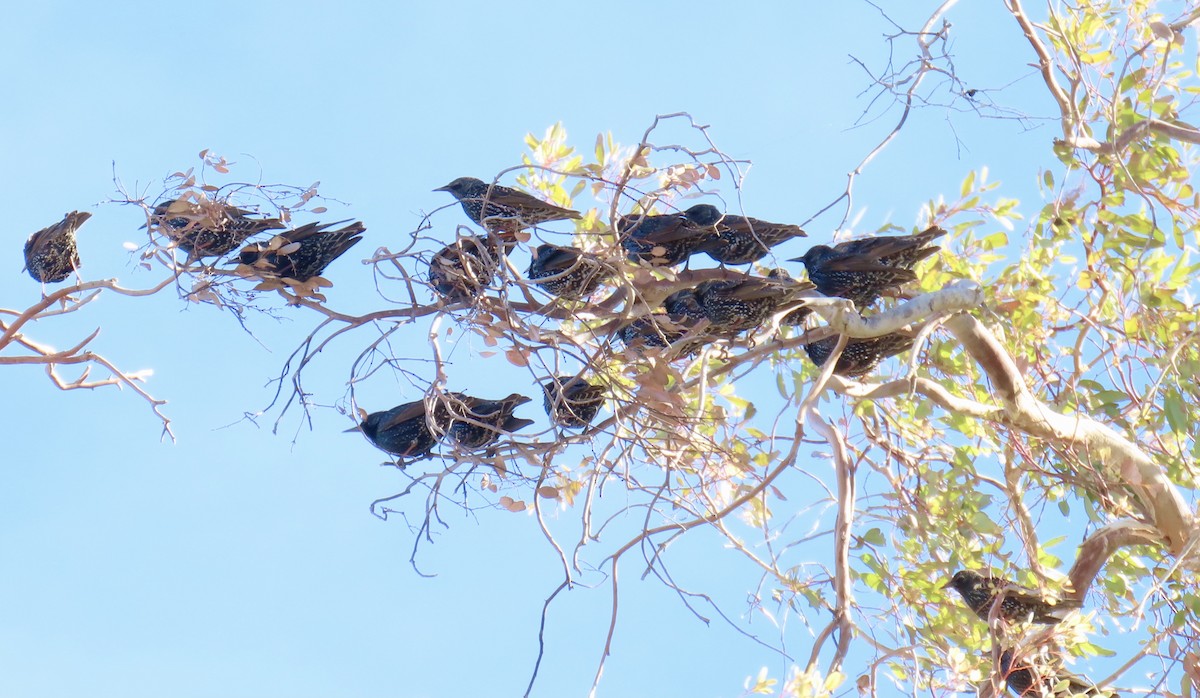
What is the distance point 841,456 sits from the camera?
3.77 metres

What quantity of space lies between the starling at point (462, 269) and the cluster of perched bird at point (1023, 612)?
2.07 meters

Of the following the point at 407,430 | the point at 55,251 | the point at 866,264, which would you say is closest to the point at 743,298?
the point at 866,264

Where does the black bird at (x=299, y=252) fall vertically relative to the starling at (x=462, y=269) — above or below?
above

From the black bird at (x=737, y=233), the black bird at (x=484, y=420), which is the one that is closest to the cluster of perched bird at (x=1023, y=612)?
the black bird at (x=737, y=233)

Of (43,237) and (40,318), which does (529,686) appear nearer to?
(40,318)

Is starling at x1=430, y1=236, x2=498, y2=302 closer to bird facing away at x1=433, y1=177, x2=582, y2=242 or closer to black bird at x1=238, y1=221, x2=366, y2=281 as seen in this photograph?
bird facing away at x1=433, y1=177, x2=582, y2=242

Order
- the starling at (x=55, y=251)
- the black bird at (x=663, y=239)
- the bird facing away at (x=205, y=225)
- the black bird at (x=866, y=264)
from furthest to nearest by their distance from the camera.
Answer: the starling at (x=55, y=251) < the black bird at (x=866, y=264) < the black bird at (x=663, y=239) < the bird facing away at (x=205, y=225)

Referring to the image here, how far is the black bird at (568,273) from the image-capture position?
10.1 feet

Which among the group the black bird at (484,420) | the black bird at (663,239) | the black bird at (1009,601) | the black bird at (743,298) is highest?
the black bird at (663,239)

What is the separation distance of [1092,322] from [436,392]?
269cm

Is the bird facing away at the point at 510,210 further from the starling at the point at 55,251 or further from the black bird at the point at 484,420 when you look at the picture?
the starling at the point at 55,251

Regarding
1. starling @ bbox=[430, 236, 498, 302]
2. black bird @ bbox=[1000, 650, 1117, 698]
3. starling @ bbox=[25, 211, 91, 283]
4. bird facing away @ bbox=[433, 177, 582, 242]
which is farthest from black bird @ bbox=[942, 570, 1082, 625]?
starling @ bbox=[25, 211, 91, 283]

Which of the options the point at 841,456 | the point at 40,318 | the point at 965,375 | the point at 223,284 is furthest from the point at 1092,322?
the point at 40,318

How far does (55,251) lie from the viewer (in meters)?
3.78
